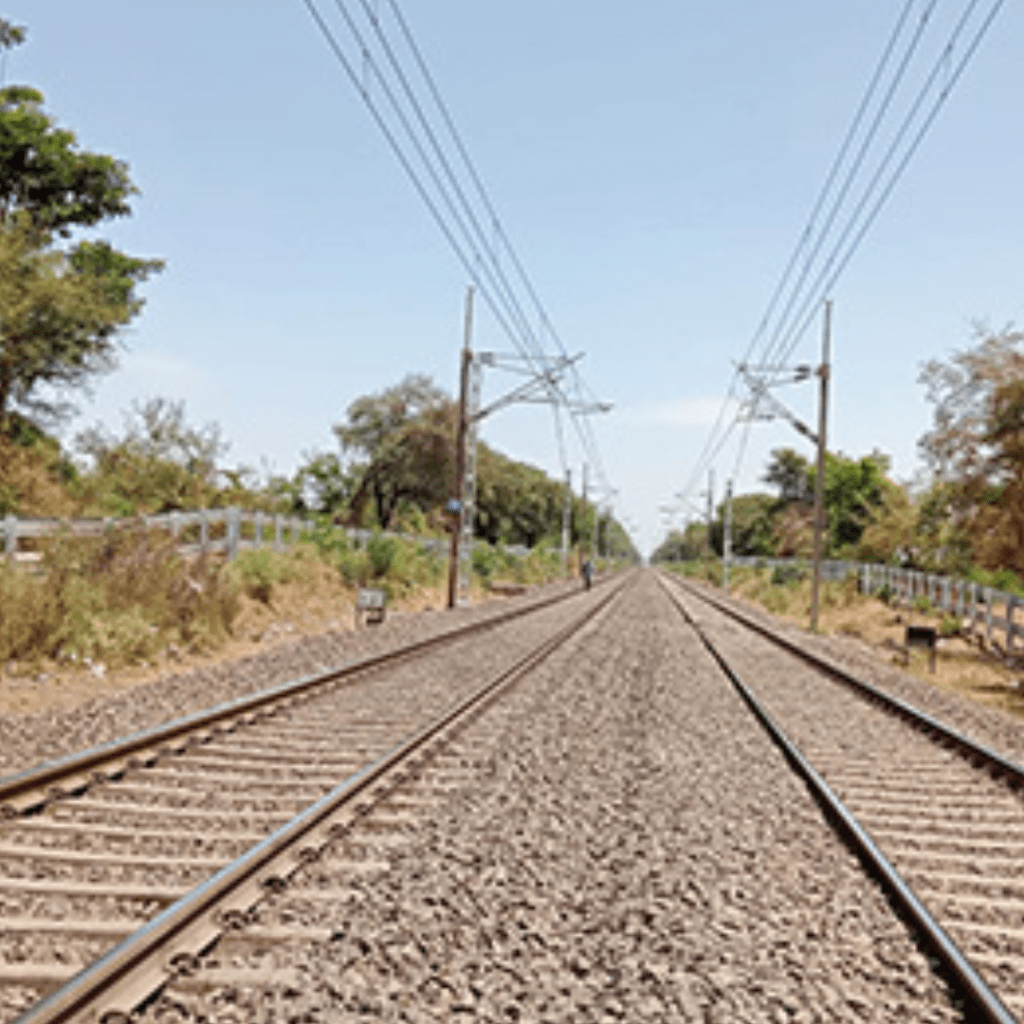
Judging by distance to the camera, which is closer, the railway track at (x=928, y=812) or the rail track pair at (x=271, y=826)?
the rail track pair at (x=271, y=826)

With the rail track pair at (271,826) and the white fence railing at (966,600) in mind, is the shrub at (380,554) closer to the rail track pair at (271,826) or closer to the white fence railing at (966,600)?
the white fence railing at (966,600)

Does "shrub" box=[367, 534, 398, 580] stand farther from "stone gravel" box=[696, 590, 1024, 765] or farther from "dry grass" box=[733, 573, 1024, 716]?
"dry grass" box=[733, 573, 1024, 716]

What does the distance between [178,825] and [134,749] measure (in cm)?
200

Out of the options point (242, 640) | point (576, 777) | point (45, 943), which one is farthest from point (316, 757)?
point (242, 640)

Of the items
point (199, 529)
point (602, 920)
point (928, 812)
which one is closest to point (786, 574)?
point (199, 529)

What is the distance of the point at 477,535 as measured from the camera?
297ft

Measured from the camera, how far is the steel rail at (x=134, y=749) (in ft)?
21.7

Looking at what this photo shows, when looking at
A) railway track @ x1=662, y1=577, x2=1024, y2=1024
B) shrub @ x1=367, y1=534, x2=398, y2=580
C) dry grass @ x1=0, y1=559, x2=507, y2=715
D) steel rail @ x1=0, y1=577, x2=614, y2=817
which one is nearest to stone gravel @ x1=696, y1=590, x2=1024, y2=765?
railway track @ x1=662, y1=577, x2=1024, y2=1024

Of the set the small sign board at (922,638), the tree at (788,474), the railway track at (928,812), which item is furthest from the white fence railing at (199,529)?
the tree at (788,474)

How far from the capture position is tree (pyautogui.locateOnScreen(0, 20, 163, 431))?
2814 cm

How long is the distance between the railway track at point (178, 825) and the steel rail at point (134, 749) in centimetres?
2

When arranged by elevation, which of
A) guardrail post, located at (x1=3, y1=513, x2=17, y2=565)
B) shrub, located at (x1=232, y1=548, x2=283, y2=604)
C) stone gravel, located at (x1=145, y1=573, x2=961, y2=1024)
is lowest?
stone gravel, located at (x1=145, y1=573, x2=961, y2=1024)

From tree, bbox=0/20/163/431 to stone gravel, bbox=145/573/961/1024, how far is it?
2430 cm

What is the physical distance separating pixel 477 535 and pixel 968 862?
8397 cm
